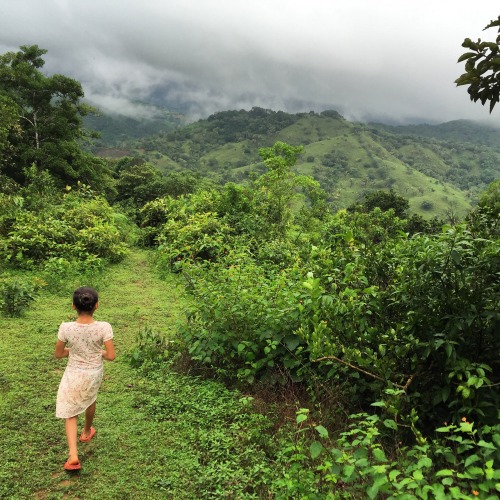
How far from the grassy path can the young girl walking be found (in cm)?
44

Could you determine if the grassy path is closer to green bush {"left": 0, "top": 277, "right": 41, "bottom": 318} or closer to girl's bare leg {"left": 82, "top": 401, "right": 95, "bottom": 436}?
girl's bare leg {"left": 82, "top": 401, "right": 95, "bottom": 436}

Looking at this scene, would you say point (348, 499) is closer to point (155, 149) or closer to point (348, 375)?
point (348, 375)

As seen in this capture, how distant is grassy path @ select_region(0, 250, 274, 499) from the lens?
11.7ft

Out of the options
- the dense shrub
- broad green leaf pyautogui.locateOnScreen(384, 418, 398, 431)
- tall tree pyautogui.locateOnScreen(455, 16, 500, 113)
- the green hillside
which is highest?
the green hillside

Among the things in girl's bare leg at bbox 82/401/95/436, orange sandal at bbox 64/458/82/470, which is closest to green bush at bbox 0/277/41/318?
girl's bare leg at bbox 82/401/95/436

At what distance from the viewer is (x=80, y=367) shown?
3.94 meters

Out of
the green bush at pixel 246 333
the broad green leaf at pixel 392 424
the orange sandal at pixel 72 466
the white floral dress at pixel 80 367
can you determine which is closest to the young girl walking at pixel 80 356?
the white floral dress at pixel 80 367

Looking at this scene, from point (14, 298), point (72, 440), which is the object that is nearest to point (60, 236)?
point (14, 298)

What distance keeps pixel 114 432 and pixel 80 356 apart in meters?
1.05

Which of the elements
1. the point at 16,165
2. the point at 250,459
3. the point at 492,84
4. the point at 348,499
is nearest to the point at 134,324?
the point at 250,459

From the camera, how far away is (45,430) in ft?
14.1

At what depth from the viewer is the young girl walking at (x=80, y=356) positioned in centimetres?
383

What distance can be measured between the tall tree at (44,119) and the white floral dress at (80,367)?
25.0 metres

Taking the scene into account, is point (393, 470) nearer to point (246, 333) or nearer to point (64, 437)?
point (246, 333)
